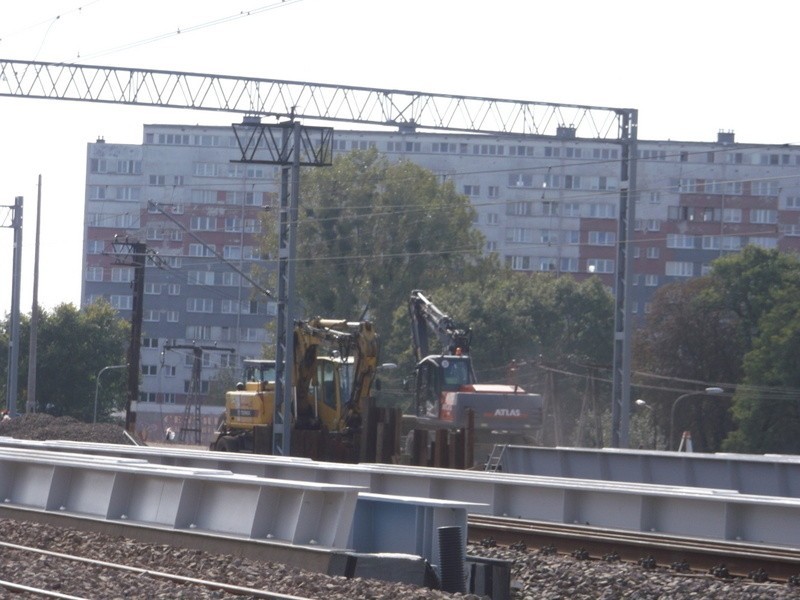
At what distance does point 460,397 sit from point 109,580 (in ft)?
79.2

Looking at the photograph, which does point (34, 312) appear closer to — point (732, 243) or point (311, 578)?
point (311, 578)

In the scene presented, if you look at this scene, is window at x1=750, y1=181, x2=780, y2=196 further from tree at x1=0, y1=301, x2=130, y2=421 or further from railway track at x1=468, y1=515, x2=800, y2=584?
railway track at x1=468, y1=515, x2=800, y2=584

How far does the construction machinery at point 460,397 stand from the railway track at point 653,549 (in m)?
16.9

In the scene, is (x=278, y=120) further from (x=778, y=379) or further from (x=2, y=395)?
(x=2, y=395)

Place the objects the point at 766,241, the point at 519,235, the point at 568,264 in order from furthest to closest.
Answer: the point at 519,235
the point at 568,264
the point at 766,241

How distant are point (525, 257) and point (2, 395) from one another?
5966 centimetres

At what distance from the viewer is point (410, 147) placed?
125438 mm

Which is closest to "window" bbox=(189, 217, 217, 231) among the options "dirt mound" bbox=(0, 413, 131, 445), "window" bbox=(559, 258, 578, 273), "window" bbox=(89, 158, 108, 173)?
"window" bbox=(89, 158, 108, 173)

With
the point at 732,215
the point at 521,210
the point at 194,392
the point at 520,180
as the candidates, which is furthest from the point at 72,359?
the point at 732,215

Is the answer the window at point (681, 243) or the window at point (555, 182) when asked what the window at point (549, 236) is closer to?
the window at point (555, 182)

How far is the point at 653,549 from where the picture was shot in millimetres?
15109

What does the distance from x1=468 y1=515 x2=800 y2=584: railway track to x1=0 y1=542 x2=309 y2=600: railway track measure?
487 centimetres

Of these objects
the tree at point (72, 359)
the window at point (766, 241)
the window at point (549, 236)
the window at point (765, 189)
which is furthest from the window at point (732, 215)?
the tree at point (72, 359)

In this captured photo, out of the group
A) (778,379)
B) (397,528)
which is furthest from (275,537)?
(778,379)
